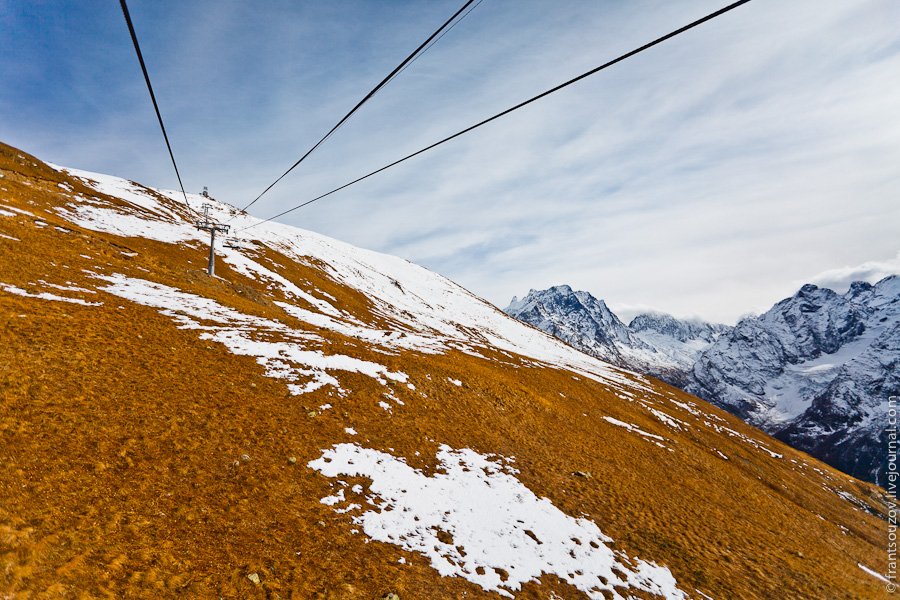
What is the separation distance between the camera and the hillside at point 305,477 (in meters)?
8.81

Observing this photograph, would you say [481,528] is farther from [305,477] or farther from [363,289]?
[363,289]

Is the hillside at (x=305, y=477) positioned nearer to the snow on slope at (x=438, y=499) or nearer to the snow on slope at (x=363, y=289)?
the snow on slope at (x=438, y=499)

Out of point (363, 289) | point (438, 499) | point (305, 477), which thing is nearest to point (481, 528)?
point (438, 499)

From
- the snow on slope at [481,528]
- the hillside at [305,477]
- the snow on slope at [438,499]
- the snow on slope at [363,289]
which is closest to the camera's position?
the hillside at [305,477]

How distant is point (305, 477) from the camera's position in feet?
42.3

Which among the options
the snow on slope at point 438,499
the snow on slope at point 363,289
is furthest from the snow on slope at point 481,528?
the snow on slope at point 363,289

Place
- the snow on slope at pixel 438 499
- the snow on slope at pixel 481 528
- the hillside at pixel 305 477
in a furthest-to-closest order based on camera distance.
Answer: the snow on slope at pixel 438 499
the snow on slope at pixel 481 528
the hillside at pixel 305 477

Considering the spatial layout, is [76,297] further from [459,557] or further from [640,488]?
[640,488]

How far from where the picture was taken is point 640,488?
21.8m

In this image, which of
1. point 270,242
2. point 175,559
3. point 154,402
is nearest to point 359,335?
point 154,402

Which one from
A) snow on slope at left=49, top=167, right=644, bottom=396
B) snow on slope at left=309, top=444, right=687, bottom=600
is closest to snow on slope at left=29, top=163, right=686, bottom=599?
snow on slope at left=309, top=444, right=687, bottom=600

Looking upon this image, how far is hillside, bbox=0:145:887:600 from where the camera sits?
8.81 m

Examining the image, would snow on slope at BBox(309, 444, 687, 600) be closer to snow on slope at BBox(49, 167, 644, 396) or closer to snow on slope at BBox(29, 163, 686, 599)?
snow on slope at BBox(29, 163, 686, 599)

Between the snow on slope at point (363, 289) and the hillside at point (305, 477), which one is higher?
the snow on slope at point (363, 289)
